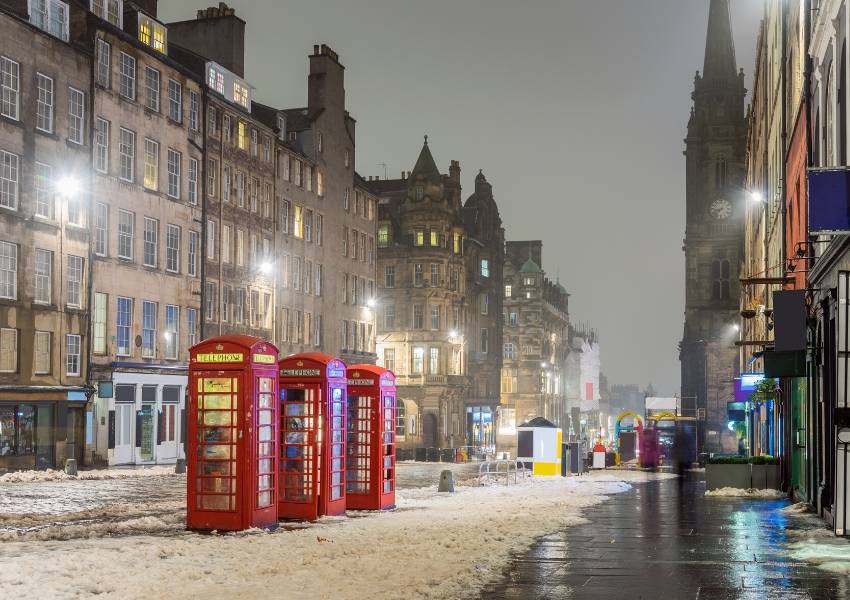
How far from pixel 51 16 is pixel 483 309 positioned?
6284cm

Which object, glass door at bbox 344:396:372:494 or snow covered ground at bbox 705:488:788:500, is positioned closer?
glass door at bbox 344:396:372:494

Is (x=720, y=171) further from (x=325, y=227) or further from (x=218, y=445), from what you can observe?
(x=218, y=445)

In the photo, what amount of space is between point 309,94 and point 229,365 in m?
54.7

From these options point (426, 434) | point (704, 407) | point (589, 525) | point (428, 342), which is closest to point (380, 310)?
point (428, 342)

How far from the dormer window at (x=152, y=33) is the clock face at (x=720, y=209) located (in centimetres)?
6467

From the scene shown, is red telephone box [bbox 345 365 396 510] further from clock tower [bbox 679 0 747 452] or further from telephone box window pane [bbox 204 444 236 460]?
clock tower [bbox 679 0 747 452]

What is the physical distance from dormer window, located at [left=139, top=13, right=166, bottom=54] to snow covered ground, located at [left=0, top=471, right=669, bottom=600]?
3354cm

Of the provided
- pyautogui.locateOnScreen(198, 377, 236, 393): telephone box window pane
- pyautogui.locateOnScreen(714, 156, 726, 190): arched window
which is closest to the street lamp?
pyautogui.locateOnScreen(198, 377, 236, 393): telephone box window pane

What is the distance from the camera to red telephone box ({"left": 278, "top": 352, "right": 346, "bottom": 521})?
66.8ft

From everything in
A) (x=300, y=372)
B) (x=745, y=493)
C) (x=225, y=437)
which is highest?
(x=300, y=372)

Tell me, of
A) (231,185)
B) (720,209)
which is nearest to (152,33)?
(231,185)

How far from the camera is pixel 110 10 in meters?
50.0

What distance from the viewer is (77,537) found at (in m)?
17.5

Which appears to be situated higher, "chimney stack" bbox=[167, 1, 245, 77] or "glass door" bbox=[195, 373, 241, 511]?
"chimney stack" bbox=[167, 1, 245, 77]
